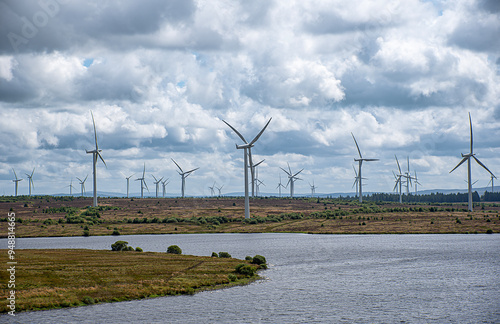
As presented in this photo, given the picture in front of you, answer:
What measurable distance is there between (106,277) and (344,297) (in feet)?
92.9

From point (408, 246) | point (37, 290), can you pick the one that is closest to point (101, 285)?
point (37, 290)

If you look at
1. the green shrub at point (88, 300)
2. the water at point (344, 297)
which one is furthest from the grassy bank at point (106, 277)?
the water at point (344, 297)

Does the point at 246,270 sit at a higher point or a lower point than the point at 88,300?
higher

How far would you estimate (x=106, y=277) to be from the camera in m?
64.0

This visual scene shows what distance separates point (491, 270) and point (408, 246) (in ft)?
122

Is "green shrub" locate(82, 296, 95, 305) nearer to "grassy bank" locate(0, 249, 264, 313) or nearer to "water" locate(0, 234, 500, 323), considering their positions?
"grassy bank" locate(0, 249, 264, 313)

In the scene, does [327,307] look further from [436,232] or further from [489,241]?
[436,232]

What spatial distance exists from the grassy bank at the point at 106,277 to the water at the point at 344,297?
8.03 feet

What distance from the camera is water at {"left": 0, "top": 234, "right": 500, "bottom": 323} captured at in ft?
155

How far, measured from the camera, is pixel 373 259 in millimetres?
87500

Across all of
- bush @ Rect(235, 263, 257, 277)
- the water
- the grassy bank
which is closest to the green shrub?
the grassy bank

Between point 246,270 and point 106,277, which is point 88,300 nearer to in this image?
point 106,277

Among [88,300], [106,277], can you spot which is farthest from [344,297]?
[106,277]

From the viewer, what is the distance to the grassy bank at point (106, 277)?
53.4 metres
